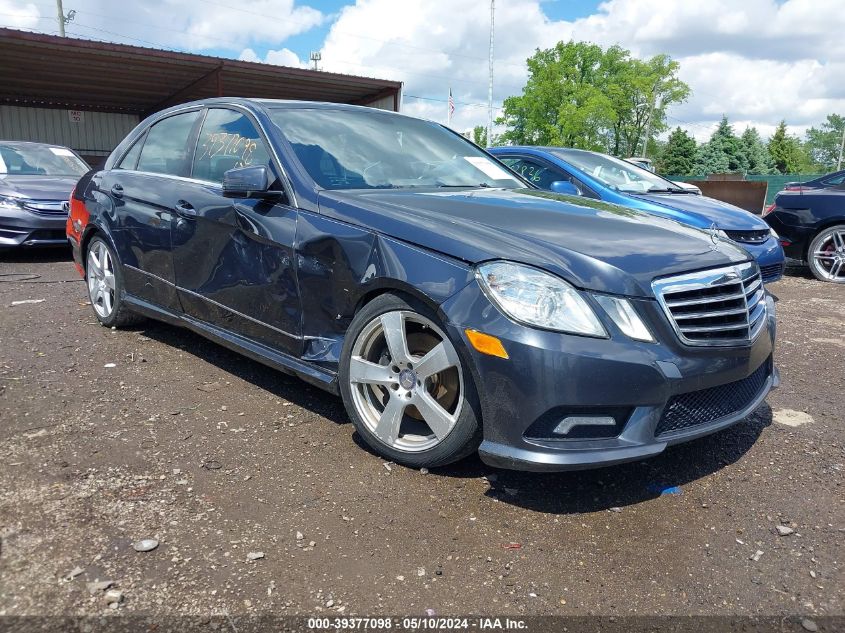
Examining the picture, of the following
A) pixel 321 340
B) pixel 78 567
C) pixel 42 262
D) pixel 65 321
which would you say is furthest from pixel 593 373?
pixel 42 262

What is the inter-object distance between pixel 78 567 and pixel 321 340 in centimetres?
136

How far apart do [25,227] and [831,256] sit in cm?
970

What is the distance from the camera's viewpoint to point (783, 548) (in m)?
2.40

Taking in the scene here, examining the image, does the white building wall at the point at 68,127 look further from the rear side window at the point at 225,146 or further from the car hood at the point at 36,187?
the rear side window at the point at 225,146

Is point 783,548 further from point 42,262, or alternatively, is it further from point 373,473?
point 42,262

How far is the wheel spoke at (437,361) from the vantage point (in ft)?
8.57

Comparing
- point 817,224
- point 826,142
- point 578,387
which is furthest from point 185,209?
point 826,142

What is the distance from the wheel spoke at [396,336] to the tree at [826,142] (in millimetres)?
129050

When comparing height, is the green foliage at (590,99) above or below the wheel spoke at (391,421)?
above

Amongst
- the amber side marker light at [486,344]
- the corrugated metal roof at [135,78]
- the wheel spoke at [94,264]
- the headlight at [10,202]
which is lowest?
the wheel spoke at [94,264]

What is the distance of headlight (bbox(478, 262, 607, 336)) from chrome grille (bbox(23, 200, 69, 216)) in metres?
7.38

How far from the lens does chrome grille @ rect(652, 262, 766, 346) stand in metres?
2.53

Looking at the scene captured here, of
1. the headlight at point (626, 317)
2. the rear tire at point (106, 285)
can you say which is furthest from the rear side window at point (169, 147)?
the headlight at point (626, 317)

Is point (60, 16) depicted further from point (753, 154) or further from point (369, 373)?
point (753, 154)
